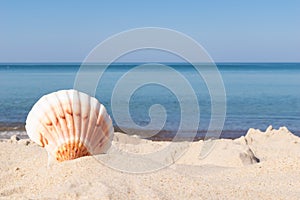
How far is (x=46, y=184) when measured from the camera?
12.9ft

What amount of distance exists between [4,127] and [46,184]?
309 inches

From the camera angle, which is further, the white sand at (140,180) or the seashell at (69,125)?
the seashell at (69,125)

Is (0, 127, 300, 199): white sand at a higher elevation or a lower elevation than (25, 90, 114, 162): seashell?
lower

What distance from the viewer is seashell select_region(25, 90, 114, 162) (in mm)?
4391

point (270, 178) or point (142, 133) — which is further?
point (142, 133)

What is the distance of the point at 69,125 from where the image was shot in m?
4.39

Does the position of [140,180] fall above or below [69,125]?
below

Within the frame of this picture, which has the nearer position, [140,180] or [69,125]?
[140,180]

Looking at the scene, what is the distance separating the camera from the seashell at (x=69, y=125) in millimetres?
4391

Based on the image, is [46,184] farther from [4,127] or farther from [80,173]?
[4,127]

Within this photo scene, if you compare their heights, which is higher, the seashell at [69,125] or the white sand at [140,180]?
the seashell at [69,125]

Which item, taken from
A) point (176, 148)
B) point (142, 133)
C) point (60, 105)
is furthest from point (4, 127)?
point (60, 105)

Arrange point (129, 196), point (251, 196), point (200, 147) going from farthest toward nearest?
point (200, 147), point (251, 196), point (129, 196)

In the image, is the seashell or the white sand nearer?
the white sand
